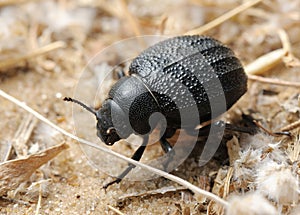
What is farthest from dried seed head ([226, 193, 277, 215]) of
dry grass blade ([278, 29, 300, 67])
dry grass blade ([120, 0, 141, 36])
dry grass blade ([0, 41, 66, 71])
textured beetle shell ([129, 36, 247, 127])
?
dry grass blade ([0, 41, 66, 71])

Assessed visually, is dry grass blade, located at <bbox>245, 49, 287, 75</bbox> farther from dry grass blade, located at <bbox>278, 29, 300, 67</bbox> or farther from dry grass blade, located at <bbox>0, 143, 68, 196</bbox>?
dry grass blade, located at <bbox>0, 143, 68, 196</bbox>

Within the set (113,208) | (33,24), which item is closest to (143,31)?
(33,24)

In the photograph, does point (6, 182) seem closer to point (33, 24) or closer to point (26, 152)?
point (26, 152)

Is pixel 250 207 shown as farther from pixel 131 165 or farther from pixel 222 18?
pixel 222 18

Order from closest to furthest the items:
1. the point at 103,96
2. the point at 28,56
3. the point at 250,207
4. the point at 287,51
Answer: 1. the point at 250,207
2. the point at 103,96
3. the point at 287,51
4. the point at 28,56

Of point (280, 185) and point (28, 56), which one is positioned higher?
point (28, 56)

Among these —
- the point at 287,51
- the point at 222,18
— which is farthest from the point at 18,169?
the point at 287,51
